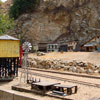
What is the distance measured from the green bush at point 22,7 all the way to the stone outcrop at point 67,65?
2894 centimetres

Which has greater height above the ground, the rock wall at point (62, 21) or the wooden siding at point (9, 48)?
the rock wall at point (62, 21)

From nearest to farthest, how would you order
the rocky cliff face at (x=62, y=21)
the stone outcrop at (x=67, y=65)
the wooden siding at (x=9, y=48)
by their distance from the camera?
the wooden siding at (x=9, y=48), the stone outcrop at (x=67, y=65), the rocky cliff face at (x=62, y=21)

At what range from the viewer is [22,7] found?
1981 inches

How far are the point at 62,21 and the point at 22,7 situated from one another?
37.6ft

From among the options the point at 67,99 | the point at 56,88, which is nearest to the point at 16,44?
the point at 56,88

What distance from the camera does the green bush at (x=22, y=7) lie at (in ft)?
164

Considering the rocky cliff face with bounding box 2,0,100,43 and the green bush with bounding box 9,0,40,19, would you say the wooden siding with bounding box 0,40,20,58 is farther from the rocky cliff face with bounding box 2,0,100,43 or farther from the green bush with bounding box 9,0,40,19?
the green bush with bounding box 9,0,40,19

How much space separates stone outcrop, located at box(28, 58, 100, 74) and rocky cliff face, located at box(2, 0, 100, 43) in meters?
23.6

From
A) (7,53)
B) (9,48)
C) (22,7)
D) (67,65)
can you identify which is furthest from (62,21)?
(7,53)

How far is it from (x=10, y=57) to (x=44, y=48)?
3026cm

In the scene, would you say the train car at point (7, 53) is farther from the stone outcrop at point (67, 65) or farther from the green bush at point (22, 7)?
the green bush at point (22, 7)

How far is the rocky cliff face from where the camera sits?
4650cm

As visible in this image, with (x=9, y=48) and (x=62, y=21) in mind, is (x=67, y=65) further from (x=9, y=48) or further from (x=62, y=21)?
(x=62, y=21)

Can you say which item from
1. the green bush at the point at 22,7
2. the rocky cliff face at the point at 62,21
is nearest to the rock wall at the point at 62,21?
the rocky cliff face at the point at 62,21
